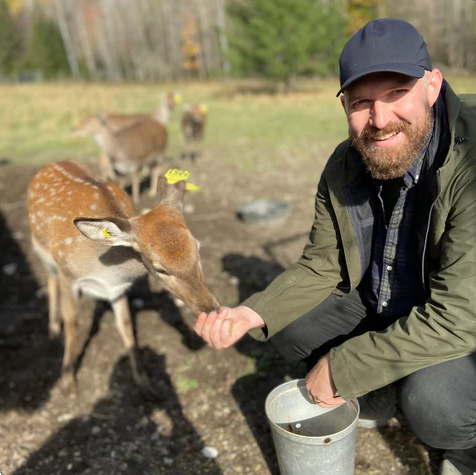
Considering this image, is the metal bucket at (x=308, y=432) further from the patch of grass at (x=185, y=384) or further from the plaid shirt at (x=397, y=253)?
the patch of grass at (x=185, y=384)

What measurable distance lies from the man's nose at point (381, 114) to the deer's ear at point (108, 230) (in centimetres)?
140

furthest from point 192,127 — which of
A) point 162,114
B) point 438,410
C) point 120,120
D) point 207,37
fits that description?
point 207,37

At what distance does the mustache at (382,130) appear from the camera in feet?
7.10

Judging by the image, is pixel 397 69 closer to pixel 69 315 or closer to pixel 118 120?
pixel 69 315

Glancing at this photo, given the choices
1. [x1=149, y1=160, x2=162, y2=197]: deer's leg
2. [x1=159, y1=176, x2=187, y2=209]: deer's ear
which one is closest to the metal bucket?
[x1=159, y1=176, x2=187, y2=209]: deer's ear

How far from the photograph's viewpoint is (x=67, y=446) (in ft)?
9.95

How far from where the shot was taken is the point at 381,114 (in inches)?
84.7

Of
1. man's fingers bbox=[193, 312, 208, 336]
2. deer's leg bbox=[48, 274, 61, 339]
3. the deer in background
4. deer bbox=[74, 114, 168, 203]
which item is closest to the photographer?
man's fingers bbox=[193, 312, 208, 336]

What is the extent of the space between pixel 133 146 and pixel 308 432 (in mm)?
6416

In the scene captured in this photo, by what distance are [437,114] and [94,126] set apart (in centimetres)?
739

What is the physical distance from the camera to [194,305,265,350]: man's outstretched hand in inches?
96.6

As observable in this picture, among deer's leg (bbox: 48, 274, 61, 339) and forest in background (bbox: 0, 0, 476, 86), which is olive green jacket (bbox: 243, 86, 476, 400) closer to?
deer's leg (bbox: 48, 274, 61, 339)

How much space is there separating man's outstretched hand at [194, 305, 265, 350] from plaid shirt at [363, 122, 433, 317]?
2.05 ft

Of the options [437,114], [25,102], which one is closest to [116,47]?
[25,102]
